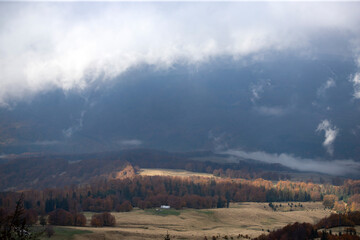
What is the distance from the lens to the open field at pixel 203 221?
95.1m

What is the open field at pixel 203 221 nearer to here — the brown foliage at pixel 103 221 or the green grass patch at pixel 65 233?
the green grass patch at pixel 65 233

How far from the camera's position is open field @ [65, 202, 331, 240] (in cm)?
9512

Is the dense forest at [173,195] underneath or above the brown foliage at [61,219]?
above

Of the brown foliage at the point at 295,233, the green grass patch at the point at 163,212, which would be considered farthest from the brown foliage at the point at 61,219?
the brown foliage at the point at 295,233

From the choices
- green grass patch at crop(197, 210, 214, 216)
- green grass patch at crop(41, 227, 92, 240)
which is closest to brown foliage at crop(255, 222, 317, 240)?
green grass patch at crop(197, 210, 214, 216)

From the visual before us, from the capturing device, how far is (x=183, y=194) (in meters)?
166

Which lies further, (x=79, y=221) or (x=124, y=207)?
(x=124, y=207)

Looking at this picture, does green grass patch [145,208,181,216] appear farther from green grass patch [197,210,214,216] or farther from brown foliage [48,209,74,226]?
brown foliage [48,209,74,226]

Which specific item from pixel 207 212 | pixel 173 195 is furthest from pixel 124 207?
pixel 207 212

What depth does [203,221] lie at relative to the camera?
12256 centimetres

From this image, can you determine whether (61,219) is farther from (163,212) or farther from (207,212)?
(207,212)

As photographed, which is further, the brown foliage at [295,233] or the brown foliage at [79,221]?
the brown foliage at [79,221]

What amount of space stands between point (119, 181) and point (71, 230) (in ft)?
287

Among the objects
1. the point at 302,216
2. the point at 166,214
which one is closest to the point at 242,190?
the point at 302,216
